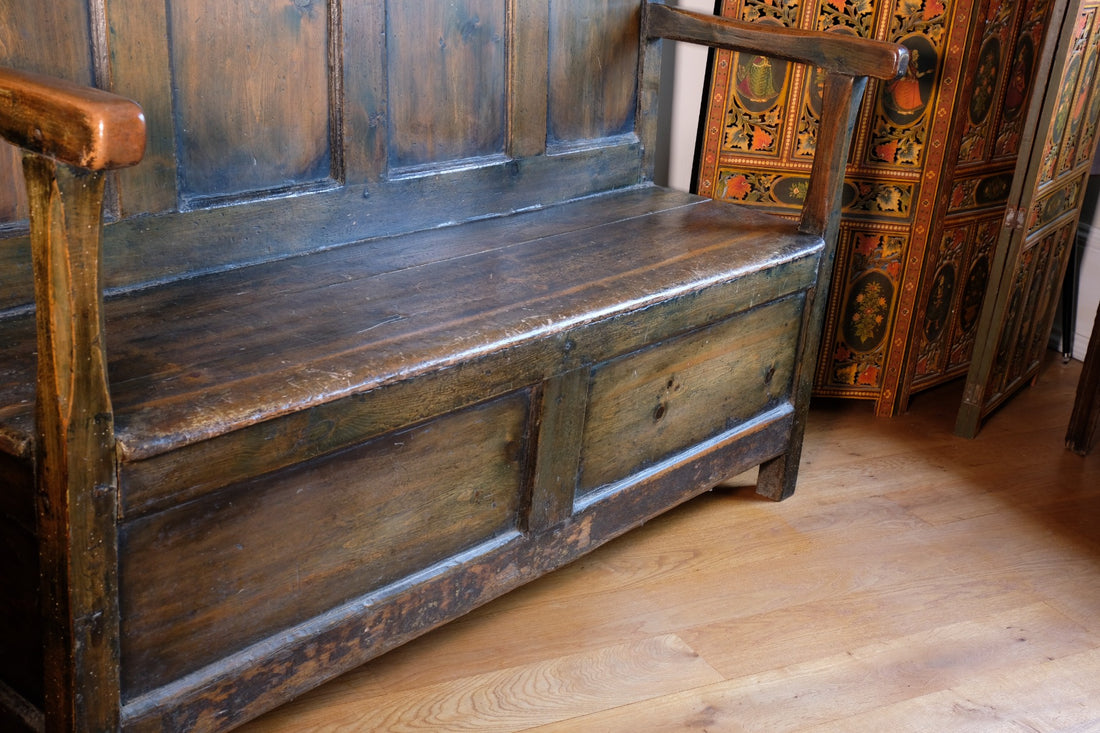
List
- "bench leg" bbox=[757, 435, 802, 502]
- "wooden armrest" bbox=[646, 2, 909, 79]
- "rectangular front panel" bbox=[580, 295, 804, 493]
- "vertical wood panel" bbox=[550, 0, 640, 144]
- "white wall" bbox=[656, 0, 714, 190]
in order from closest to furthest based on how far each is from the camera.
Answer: "rectangular front panel" bbox=[580, 295, 804, 493] < "wooden armrest" bbox=[646, 2, 909, 79] < "vertical wood panel" bbox=[550, 0, 640, 144] < "bench leg" bbox=[757, 435, 802, 502] < "white wall" bbox=[656, 0, 714, 190]

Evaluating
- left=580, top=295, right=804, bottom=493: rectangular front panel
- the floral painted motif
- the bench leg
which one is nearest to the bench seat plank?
left=580, top=295, right=804, bottom=493: rectangular front panel

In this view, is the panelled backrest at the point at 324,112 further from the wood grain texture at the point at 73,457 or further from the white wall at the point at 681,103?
the white wall at the point at 681,103

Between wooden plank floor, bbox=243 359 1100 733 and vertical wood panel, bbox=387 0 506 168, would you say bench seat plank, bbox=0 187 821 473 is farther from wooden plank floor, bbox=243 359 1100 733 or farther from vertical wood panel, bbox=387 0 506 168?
wooden plank floor, bbox=243 359 1100 733

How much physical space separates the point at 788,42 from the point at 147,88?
1.23 meters

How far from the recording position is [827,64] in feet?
7.31

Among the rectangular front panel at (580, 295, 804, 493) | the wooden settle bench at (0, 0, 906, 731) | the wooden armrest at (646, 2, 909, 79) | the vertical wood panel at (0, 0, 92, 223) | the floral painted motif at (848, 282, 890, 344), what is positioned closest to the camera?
the wooden settle bench at (0, 0, 906, 731)

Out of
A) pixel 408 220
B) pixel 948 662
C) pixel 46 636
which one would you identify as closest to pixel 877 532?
pixel 948 662

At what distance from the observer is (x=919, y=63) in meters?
2.69

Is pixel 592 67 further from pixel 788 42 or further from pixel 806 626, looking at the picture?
pixel 806 626

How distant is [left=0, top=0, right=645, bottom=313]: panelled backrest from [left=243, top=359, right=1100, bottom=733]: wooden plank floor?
748 mm

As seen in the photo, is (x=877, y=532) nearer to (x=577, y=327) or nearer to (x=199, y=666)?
(x=577, y=327)

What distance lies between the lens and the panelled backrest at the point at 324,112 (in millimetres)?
1660

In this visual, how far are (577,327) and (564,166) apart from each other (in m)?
0.67

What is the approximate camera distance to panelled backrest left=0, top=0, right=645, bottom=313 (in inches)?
65.4
